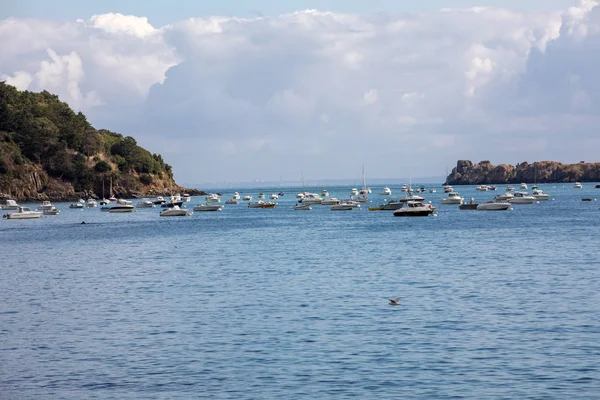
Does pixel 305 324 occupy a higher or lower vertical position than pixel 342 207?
lower

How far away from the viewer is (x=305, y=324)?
123 feet

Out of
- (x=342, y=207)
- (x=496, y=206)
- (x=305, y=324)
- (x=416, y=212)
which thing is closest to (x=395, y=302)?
(x=305, y=324)

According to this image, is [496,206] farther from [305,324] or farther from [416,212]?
[305,324]

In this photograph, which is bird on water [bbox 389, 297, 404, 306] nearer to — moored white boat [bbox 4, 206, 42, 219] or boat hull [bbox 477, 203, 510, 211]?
boat hull [bbox 477, 203, 510, 211]

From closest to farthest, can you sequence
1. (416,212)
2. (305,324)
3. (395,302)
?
1. (305,324)
2. (395,302)
3. (416,212)

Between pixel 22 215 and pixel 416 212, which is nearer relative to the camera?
pixel 416 212

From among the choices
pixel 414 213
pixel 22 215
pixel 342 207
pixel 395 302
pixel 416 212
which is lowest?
pixel 395 302

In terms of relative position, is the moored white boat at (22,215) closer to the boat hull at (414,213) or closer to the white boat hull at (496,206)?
the boat hull at (414,213)

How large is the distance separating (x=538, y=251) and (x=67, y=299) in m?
41.9

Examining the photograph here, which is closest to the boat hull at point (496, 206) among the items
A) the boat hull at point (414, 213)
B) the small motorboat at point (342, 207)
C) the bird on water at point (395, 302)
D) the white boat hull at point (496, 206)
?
the white boat hull at point (496, 206)

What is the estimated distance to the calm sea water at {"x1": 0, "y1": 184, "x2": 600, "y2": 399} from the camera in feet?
89.4

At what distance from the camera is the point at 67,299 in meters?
47.2

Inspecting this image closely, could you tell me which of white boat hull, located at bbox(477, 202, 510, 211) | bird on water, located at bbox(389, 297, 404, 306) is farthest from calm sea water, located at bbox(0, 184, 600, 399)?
white boat hull, located at bbox(477, 202, 510, 211)

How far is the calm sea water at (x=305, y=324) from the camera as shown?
2725cm
